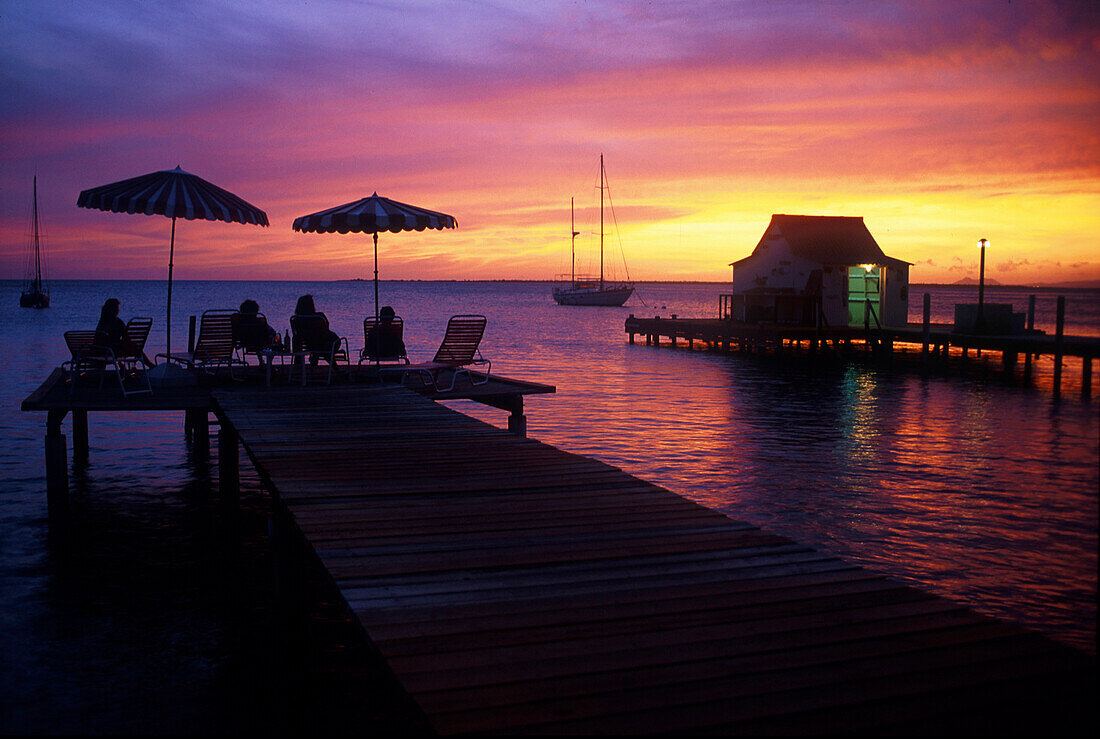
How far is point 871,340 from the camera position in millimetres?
34656

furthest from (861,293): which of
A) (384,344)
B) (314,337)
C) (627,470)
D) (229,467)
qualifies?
(229,467)

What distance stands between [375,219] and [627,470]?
536 cm

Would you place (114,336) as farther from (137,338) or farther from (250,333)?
(250,333)

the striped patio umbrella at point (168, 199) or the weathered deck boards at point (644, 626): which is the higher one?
the striped patio umbrella at point (168, 199)

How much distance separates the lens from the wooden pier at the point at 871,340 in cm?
2656

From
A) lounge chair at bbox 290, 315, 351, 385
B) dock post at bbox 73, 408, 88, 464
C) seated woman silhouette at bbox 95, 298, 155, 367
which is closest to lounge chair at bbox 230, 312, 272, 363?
lounge chair at bbox 290, 315, 351, 385

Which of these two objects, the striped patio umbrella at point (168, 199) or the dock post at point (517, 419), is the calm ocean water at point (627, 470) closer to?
the dock post at point (517, 419)

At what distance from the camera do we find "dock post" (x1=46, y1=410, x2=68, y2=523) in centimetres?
918

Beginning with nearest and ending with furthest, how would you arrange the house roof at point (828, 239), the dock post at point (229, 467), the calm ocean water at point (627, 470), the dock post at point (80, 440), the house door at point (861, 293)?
the calm ocean water at point (627, 470), the dock post at point (229, 467), the dock post at point (80, 440), the house roof at point (828, 239), the house door at point (861, 293)

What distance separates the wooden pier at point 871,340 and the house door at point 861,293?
117cm

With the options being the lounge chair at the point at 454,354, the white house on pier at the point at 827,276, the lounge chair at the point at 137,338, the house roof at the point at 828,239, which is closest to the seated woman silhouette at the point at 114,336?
the lounge chair at the point at 137,338

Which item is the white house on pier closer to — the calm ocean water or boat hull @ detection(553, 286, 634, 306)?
the calm ocean water

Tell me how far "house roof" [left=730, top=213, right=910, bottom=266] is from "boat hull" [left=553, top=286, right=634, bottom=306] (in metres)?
68.5

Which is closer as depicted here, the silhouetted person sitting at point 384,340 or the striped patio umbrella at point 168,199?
the striped patio umbrella at point 168,199
